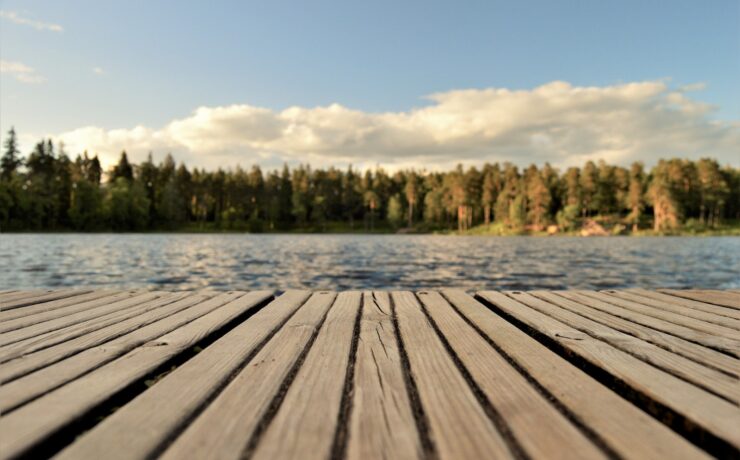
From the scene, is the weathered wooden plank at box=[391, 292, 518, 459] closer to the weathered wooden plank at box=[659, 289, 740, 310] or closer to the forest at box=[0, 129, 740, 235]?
the weathered wooden plank at box=[659, 289, 740, 310]

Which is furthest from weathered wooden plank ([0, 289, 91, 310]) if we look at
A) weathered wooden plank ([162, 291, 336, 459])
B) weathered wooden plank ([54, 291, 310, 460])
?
weathered wooden plank ([162, 291, 336, 459])

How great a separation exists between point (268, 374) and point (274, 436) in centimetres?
69

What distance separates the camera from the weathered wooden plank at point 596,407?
5.00 feet

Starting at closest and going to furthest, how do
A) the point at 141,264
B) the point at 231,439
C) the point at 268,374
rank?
the point at 231,439
the point at 268,374
the point at 141,264

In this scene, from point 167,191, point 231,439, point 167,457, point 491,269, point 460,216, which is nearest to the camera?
point 167,457

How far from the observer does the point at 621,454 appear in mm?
1468

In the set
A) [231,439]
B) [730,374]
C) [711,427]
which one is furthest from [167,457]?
[730,374]

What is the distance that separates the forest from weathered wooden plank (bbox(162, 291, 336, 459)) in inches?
3869

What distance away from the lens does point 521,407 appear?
1.84m

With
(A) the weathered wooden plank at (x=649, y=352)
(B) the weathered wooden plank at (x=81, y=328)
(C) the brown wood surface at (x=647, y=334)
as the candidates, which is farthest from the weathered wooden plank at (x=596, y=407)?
(B) the weathered wooden plank at (x=81, y=328)

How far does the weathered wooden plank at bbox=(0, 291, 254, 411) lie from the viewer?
1966mm

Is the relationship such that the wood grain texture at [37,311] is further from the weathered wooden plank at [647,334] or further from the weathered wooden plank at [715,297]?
the weathered wooden plank at [715,297]

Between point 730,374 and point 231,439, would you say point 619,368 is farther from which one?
point 231,439

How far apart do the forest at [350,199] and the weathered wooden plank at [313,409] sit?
9826 centimetres
